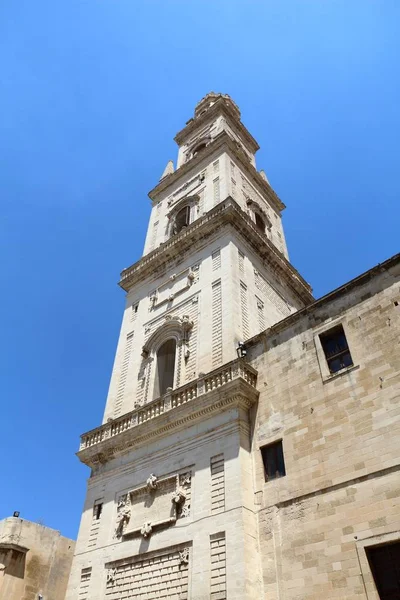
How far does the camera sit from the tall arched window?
21.8 metres

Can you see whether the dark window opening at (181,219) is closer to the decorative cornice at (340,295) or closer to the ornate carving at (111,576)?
the decorative cornice at (340,295)

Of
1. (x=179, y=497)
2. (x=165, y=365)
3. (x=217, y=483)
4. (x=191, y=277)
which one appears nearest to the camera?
(x=217, y=483)

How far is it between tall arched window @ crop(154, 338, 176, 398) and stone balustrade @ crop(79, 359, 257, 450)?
7.62 ft

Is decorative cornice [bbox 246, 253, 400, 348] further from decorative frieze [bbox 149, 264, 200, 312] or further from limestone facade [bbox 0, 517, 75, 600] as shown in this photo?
Answer: limestone facade [bbox 0, 517, 75, 600]

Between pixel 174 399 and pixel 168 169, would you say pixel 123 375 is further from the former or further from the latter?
pixel 168 169

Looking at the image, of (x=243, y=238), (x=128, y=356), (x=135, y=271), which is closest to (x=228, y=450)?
(x=128, y=356)

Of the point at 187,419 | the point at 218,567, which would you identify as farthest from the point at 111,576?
the point at 187,419

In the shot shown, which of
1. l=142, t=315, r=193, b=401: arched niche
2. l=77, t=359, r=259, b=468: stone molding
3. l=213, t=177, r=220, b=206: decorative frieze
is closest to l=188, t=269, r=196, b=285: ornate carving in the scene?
l=142, t=315, r=193, b=401: arched niche

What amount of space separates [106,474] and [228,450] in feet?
20.1

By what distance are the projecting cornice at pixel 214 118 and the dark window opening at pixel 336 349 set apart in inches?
1050

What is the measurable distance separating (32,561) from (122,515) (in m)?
8.46

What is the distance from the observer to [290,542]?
13.2 meters

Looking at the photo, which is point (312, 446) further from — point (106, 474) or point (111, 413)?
point (111, 413)

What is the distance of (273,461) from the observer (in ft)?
49.7
